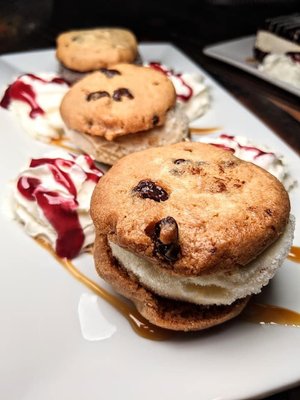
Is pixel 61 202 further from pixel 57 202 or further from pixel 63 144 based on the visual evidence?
pixel 63 144

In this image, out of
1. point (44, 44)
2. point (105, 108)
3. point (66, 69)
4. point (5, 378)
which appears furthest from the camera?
point (44, 44)

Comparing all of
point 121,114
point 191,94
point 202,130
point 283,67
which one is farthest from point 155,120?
point 283,67

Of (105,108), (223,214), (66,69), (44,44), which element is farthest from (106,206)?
(44,44)

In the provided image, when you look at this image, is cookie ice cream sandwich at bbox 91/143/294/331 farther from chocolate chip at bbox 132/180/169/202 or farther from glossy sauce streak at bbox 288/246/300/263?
glossy sauce streak at bbox 288/246/300/263

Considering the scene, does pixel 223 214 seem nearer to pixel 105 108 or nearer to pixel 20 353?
pixel 20 353

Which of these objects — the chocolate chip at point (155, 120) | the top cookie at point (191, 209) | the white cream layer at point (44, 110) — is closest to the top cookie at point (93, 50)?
the white cream layer at point (44, 110)

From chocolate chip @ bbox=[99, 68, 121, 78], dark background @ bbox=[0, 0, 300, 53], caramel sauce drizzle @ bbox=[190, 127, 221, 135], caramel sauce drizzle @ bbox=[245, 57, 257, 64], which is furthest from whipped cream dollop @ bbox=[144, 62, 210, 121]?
dark background @ bbox=[0, 0, 300, 53]

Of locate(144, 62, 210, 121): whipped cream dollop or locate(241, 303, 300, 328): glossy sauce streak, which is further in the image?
locate(144, 62, 210, 121): whipped cream dollop
